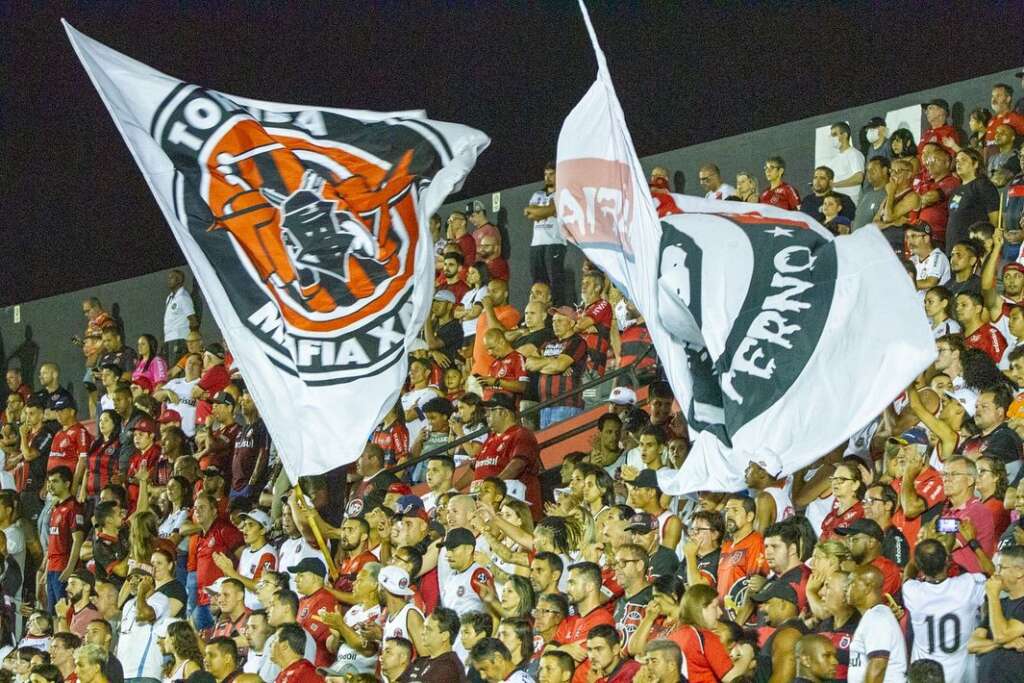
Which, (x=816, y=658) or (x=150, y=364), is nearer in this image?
(x=816, y=658)

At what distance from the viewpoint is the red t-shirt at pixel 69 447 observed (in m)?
15.2

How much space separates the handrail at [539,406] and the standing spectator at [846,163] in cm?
220

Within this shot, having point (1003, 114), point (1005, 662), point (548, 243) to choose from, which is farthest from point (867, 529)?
point (548, 243)

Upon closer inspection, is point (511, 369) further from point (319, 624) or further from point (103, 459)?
point (103, 459)

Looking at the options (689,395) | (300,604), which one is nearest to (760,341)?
(689,395)

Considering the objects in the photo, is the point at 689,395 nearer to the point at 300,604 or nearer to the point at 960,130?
the point at 300,604

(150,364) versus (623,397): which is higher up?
(150,364)

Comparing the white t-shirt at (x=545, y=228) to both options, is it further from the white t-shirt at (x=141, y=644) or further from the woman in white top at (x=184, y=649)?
the woman in white top at (x=184, y=649)

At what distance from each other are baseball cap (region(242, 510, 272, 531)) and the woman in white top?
1.41 m

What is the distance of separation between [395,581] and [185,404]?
617 cm

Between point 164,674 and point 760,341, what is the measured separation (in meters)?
4.53

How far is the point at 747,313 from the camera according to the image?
28.5ft

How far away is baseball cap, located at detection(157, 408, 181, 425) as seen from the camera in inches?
595

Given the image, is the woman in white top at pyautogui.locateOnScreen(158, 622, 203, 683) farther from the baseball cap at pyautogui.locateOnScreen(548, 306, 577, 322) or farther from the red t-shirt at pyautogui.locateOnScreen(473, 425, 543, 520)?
the baseball cap at pyautogui.locateOnScreen(548, 306, 577, 322)
